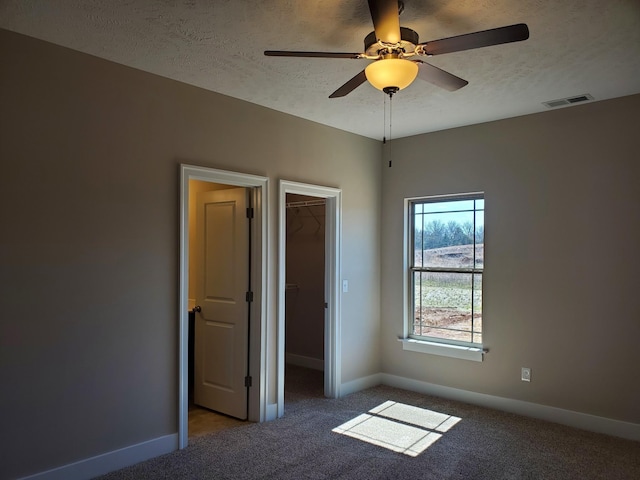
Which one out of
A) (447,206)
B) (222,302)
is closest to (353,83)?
(222,302)

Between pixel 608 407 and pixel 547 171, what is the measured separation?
1.98m

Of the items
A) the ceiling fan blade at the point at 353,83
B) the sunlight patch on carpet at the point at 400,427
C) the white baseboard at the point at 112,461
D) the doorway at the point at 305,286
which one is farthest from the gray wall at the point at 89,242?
the doorway at the point at 305,286

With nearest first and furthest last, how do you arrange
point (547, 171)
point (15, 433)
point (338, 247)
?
point (15, 433), point (547, 171), point (338, 247)

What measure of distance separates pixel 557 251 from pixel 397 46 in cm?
262

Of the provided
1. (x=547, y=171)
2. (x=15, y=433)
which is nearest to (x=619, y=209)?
(x=547, y=171)

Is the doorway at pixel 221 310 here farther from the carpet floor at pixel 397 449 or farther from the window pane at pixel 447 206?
the window pane at pixel 447 206

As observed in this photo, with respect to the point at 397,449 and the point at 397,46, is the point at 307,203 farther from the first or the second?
the point at 397,46

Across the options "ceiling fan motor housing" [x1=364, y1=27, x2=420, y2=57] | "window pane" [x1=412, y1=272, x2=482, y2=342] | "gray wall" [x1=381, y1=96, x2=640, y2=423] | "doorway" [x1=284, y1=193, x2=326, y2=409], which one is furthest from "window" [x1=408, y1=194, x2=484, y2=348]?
"ceiling fan motor housing" [x1=364, y1=27, x2=420, y2=57]

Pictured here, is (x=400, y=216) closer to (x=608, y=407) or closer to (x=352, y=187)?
(x=352, y=187)

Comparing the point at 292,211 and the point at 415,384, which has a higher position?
the point at 292,211

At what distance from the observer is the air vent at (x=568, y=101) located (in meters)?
3.72

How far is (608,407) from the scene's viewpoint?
3793 millimetres

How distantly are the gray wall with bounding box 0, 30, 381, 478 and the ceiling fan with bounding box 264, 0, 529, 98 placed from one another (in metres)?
1.39

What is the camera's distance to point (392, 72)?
225 centimetres
